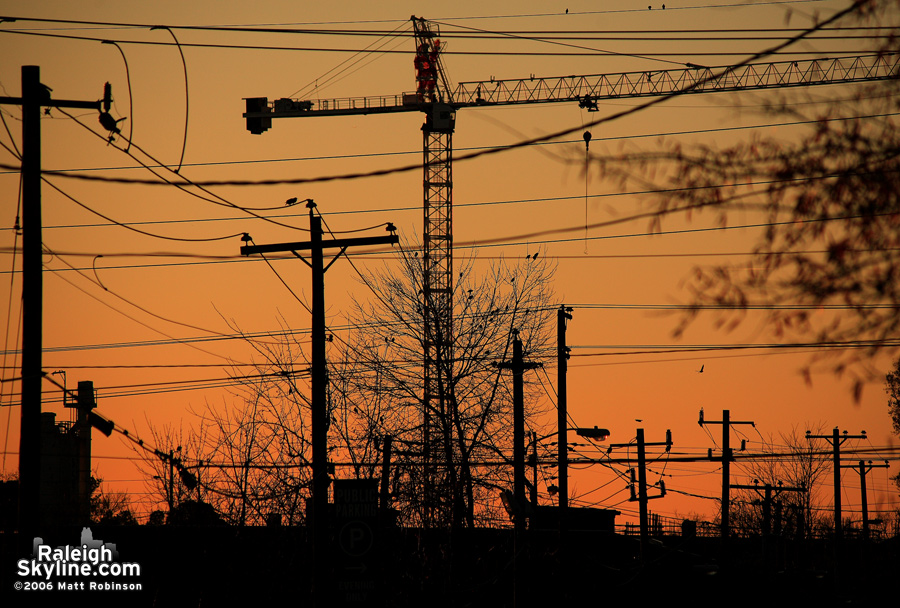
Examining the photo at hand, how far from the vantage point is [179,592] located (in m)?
34.2

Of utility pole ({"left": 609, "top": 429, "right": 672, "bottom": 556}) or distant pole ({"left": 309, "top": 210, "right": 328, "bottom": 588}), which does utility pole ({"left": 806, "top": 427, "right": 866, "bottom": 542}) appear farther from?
distant pole ({"left": 309, "top": 210, "right": 328, "bottom": 588})

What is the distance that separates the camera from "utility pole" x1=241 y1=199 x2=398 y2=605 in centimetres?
1961

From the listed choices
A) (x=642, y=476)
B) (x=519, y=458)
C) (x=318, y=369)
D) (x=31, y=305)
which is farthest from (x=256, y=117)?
(x=31, y=305)

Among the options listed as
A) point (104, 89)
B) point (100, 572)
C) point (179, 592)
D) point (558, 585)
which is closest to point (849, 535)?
point (558, 585)

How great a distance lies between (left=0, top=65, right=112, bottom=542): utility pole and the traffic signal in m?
50.0

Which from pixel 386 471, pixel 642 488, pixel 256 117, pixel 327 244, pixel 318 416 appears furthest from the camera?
pixel 256 117

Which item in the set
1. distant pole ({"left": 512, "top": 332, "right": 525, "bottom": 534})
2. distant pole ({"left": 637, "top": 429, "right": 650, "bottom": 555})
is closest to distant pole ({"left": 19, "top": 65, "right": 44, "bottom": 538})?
distant pole ({"left": 512, "top": 332, "right": 525, "bottom": 534})

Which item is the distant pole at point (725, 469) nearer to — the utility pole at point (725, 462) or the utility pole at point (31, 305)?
the utility pole at point (725, 462)

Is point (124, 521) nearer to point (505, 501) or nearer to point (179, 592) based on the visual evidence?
Result: point (179, 592)

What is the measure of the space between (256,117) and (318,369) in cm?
5062

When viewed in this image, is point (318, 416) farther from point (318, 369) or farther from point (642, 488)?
point (642, 488)

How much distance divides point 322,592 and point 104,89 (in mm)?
9467

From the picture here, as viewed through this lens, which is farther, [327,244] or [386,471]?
[386,471]

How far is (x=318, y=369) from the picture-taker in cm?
2039
